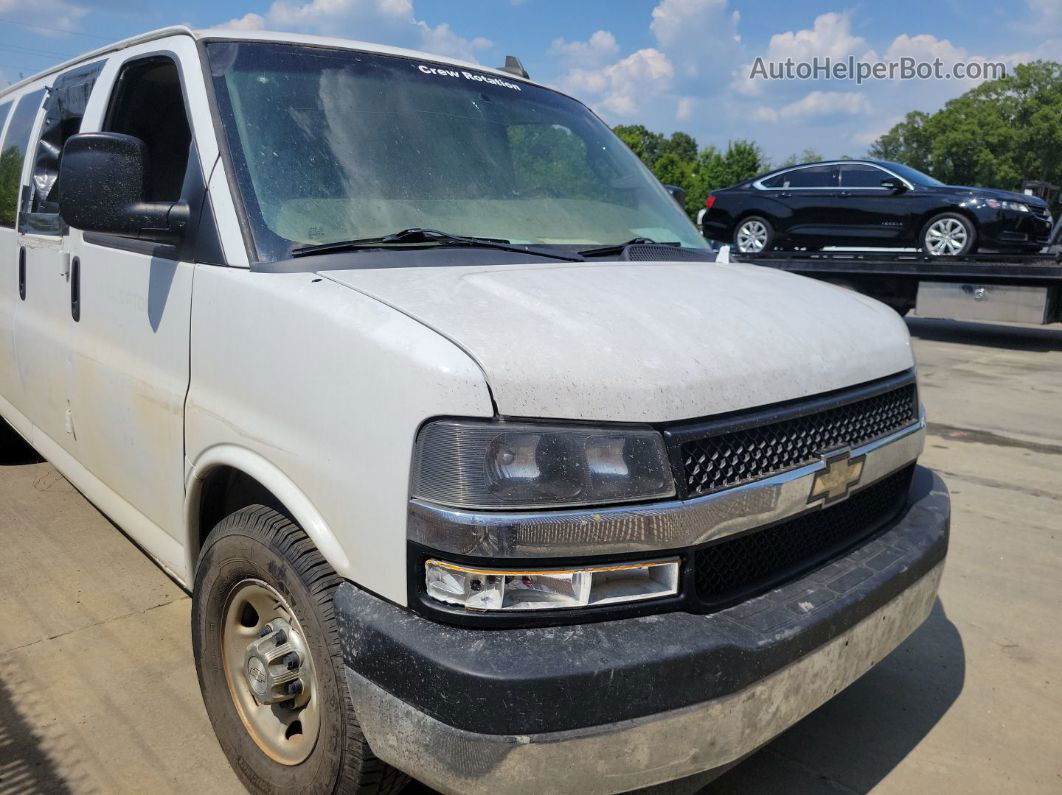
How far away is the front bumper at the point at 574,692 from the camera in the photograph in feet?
5.72

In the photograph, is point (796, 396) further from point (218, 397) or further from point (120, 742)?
point (120, 742)

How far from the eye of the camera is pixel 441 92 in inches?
124

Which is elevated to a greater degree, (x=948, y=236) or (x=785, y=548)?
(x=948, y=236)

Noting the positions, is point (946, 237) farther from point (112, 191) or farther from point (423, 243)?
point (112, 191)

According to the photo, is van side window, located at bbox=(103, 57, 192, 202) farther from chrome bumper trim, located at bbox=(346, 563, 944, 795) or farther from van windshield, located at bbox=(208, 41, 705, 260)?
chrome bumper trim, located at bbox=(346, 563, 944, 795)

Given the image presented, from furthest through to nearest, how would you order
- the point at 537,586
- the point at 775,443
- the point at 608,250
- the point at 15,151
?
the point at 15,151, the point at 608,250, the point at 775,443, the point at 537,586

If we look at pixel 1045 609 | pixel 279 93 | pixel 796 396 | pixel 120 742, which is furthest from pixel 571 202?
pixel 1045 609

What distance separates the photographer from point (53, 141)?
152 inches

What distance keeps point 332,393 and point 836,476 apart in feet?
4.24

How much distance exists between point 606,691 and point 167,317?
176 centimetres

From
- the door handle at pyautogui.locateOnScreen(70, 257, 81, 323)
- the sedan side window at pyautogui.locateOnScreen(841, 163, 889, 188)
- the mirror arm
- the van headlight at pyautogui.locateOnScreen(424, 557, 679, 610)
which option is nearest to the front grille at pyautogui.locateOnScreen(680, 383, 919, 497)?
the van headlight at pyautogui.locateOnScreen(424, 557, 679, 610)

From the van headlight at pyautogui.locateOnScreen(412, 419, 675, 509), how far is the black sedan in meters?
12.1

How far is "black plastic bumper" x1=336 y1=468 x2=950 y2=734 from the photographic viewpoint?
5.68 feet

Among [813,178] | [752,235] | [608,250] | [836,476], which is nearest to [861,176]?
[813,178]
